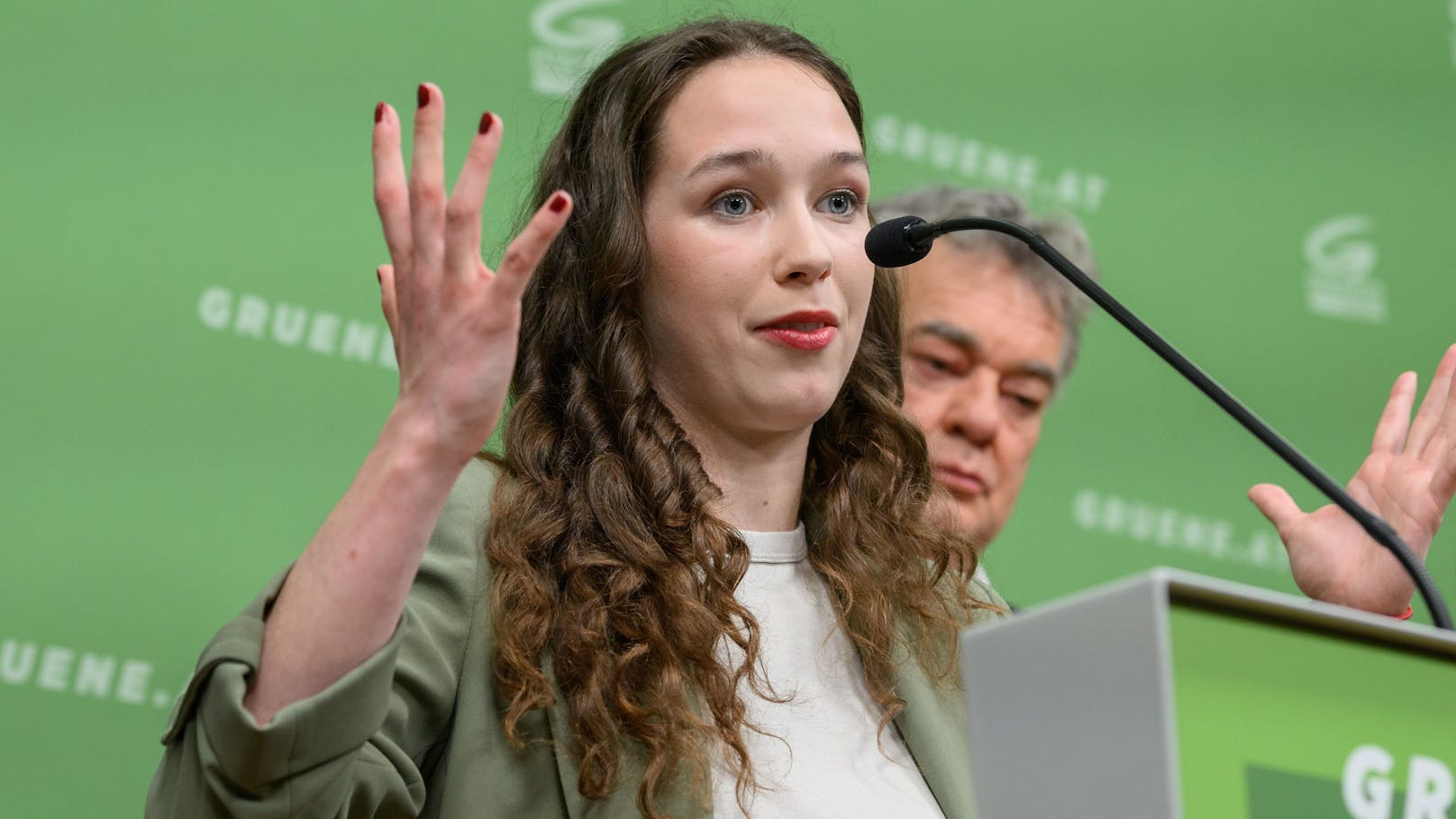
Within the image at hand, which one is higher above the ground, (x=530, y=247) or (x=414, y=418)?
(x=530, y=247)

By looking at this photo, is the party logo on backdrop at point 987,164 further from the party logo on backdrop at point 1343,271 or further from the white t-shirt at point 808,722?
the white t-shirt at point 808,722

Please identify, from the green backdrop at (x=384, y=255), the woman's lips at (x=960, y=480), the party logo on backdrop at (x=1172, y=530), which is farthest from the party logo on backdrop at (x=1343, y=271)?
the woman's lips at (x=960, y=480)

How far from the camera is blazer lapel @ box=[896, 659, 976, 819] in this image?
145 cm

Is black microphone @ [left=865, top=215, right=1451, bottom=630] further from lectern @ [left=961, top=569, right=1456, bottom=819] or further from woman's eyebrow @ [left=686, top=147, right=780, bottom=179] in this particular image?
lectern @ [left=961, top=569, right=1456, bottom=819]

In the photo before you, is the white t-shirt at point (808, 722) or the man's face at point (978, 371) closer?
the white t-shirt at point (808, 722)

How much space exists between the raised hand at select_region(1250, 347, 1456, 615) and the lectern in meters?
0.59

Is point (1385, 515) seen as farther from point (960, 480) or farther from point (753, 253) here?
point (960, 480)

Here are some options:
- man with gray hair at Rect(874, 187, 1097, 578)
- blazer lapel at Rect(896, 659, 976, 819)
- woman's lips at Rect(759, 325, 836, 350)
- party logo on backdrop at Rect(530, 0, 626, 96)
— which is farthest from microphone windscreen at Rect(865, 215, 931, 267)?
man with gray hair at Rect(874, 187, 1097, 578)

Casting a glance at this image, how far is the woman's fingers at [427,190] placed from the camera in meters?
1.08

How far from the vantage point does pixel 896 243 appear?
56.9 inches

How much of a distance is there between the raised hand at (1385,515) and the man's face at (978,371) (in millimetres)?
969

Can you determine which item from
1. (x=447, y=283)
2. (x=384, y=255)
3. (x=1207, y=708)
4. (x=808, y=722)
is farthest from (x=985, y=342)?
(x=1207, y=708)

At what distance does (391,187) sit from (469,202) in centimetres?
6

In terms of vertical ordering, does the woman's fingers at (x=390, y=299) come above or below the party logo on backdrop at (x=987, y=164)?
below
